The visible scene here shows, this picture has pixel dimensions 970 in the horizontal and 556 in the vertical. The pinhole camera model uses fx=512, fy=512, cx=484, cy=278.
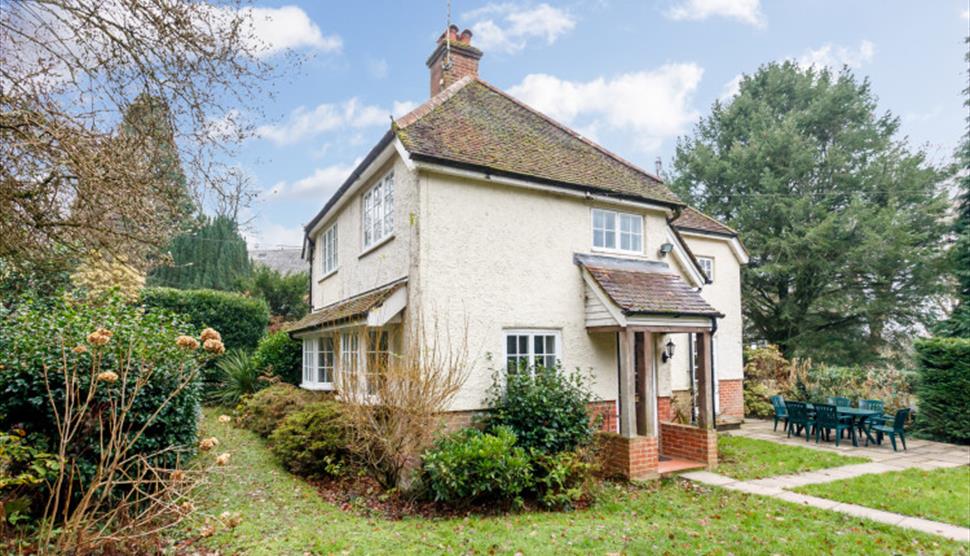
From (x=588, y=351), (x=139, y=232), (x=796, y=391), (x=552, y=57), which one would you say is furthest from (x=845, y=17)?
(x=139, y=232)

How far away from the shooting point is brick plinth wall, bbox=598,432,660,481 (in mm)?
9766

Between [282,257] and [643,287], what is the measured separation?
166 ft

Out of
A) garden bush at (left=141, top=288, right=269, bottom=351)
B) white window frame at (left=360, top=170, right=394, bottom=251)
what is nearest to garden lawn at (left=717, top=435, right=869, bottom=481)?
white window frame at (left=360, top=170, right=394, bottom=251)

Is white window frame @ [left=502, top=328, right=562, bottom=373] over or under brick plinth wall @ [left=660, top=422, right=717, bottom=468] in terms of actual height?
over

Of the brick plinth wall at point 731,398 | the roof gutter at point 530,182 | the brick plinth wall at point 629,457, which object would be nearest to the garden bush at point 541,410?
the brick plinth wall at point 629,457

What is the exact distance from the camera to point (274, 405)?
12766mm

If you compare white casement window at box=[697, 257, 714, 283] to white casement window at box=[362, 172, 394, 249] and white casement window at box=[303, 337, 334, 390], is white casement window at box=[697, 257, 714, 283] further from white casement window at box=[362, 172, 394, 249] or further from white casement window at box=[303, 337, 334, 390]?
white casement window at box=[303, 337, 334, 390]

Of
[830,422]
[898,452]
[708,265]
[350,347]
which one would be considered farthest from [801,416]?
Answer: [350,347]

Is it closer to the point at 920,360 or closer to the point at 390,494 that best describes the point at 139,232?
the point at 390,494

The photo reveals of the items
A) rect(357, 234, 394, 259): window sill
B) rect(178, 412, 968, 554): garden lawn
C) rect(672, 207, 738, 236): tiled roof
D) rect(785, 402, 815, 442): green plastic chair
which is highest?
rect(672, 207, 738, 236): tiled roof

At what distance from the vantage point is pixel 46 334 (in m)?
7.06

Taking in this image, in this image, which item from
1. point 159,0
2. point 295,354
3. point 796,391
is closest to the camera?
point 159,0

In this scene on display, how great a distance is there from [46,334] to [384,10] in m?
8.10

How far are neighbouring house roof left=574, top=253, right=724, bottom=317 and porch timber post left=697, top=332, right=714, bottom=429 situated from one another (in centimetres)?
73
